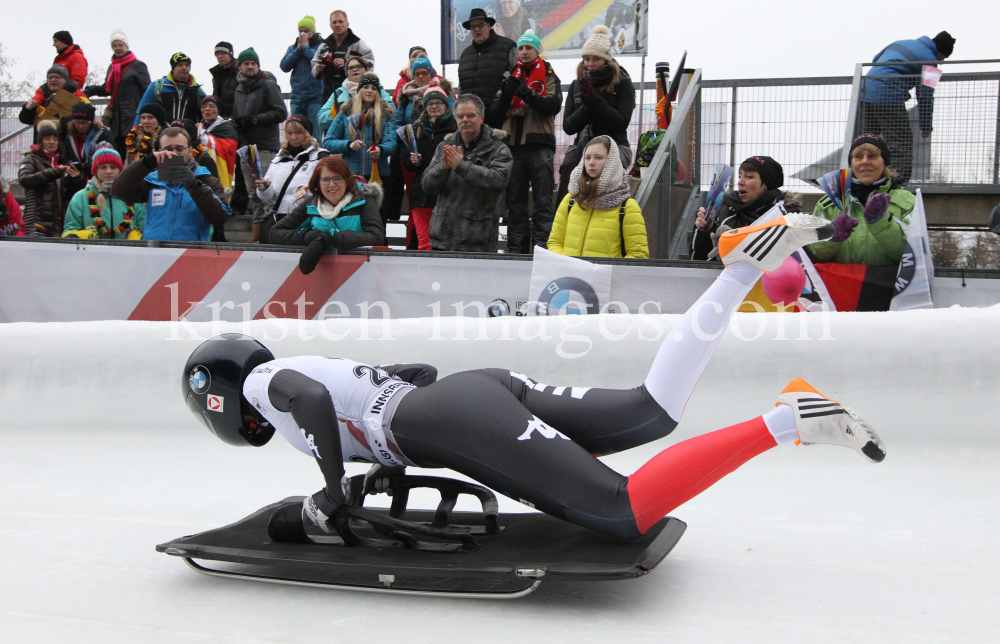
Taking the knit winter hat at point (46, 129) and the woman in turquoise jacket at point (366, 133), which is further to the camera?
the knit winter hat at point (46, 129)

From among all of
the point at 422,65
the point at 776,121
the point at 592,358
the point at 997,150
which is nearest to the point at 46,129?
the point at 422,65

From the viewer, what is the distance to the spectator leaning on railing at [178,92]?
6.46m

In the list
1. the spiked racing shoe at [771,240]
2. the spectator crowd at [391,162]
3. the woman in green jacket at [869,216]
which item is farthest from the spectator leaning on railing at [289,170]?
the spiked racing shoe at [771,240]

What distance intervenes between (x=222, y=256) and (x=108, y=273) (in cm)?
68

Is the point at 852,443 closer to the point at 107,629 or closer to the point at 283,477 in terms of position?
the point at 107,629

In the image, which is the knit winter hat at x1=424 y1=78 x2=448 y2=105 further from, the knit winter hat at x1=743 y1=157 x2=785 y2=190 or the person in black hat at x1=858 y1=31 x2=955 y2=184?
the person in black hat at x1=858 y1=31 x2=955 y2=184

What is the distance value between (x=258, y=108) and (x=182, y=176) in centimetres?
163

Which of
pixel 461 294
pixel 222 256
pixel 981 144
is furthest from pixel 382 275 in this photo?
pixel 981 144

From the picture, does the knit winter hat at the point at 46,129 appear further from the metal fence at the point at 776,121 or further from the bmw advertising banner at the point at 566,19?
the metal fence at the point at 776,121

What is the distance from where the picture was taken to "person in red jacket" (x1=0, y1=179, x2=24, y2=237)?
6027mm

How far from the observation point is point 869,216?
12.2 ft

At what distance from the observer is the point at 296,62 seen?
654 centimetres

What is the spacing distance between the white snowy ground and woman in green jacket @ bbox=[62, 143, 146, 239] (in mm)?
1341

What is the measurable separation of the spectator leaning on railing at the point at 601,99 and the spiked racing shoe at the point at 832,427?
3290mm
